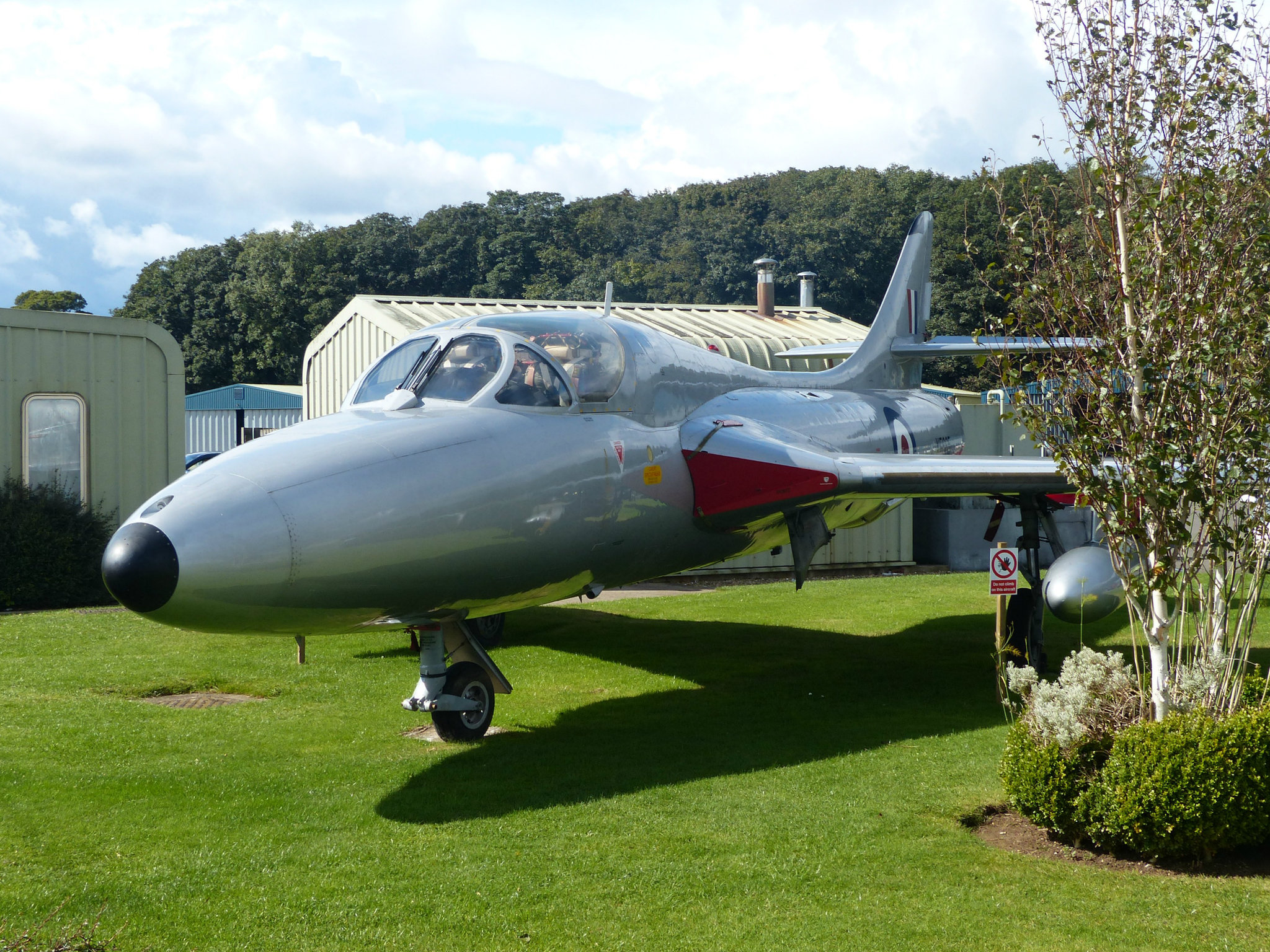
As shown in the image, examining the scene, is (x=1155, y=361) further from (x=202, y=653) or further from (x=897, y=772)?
(x=202, y=653)

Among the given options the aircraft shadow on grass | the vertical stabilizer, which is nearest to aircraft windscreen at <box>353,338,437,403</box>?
the aircraft shadow on grass

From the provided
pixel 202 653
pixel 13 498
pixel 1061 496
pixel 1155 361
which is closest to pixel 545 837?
pixel 1155 361

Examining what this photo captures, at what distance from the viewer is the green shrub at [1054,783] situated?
264 inches

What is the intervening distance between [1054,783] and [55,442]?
15912 millimetres

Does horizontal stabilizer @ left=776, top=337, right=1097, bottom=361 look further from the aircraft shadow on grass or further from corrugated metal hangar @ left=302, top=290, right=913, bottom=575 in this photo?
the aircraft shadow on grass

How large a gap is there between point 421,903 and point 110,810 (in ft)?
8.79

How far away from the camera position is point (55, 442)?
1755cm

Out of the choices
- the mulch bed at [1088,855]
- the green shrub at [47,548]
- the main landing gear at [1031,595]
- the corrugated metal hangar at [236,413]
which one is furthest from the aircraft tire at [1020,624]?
the corrugated metal hangar at [236,413]

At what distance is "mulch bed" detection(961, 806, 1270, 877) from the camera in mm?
6426

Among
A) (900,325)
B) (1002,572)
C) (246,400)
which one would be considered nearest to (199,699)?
(1002,572)

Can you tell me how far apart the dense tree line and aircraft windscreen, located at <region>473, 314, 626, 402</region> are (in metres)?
45.2

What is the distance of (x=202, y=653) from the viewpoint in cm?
1293

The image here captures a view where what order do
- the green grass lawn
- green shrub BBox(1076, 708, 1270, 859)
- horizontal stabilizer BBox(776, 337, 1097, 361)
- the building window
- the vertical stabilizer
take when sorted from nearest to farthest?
the green grass lawn, green shrub BBox(1076, 708, 1270, 859), horizontal stabilizer BBox(776, 337, 1097, 361), the vertical stabilizer, the building window

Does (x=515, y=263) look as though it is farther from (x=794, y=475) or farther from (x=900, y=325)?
(x=794, y=475)
